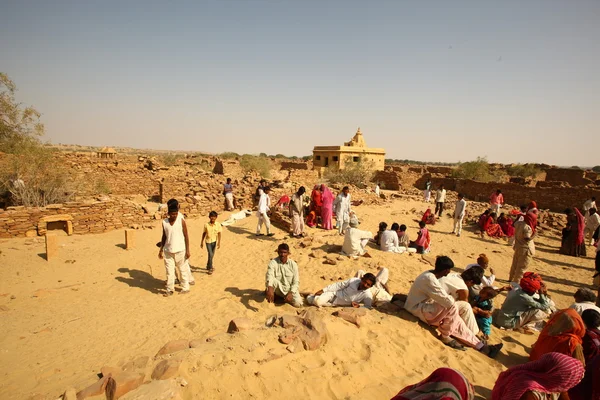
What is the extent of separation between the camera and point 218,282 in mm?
6648

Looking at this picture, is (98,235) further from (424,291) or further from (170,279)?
(424,291)

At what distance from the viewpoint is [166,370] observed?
9.91 feet

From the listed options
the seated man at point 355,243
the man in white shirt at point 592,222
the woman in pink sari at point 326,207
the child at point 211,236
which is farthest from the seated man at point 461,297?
the man in white shirt at point 592,222

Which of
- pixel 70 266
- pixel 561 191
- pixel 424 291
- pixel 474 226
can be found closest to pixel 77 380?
pixel 424 291

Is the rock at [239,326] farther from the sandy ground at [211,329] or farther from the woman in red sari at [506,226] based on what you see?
the woman in red sari at [506,226]

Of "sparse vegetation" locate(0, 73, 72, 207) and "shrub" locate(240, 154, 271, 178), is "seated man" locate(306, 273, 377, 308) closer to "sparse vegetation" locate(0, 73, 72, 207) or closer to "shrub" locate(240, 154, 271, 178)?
"sparse vegetation" locate(0, 73, 72, 207)

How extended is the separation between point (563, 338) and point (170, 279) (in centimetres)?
606

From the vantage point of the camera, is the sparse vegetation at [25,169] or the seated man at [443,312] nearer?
the seated man at [443,312]

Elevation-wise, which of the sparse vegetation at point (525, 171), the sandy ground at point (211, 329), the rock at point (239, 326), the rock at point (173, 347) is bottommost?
the sandy ground at point (211, 329)

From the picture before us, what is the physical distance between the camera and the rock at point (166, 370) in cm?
300

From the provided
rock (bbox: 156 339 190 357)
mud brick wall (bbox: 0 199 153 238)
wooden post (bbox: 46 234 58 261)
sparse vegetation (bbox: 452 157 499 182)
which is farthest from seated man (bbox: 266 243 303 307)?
sparse vegetation (bbox: 452 157 499 182)

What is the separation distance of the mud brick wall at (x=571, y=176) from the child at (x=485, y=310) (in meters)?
27.3

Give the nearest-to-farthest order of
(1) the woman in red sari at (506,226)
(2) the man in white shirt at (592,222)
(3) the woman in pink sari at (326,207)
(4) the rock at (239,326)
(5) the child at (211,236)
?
A: (4) the rock at (239,326)
(5) the child at (211,236)
(3) the woman in pink sari at (326,207)
(2) the man in white shirt at (592,222)
(1) the woman in red sari at (506,226)

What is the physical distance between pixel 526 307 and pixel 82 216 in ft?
39.0
